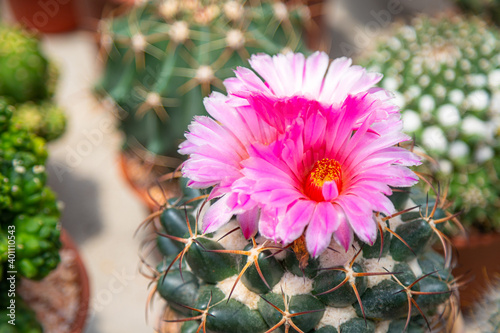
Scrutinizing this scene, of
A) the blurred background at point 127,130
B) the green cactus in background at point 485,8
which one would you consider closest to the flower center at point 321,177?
the blurred background at point 127,130

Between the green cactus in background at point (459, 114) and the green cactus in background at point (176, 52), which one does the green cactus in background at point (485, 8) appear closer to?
the green cactus in background at point (459, 114)

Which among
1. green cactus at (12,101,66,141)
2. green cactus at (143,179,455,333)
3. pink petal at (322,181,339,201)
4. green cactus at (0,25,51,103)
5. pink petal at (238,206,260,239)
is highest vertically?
pink petal at (322,181,339,201)

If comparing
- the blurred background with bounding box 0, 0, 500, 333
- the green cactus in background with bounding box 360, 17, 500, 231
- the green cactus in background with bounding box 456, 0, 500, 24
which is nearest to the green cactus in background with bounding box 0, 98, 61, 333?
the blurred background with bounding box 0, 0, 500, 333

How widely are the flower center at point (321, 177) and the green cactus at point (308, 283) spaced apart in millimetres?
52

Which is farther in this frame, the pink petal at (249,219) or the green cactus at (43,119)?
the green cactus at (43,119)

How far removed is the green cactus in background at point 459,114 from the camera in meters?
0.97

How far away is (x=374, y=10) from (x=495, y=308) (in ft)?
4.66

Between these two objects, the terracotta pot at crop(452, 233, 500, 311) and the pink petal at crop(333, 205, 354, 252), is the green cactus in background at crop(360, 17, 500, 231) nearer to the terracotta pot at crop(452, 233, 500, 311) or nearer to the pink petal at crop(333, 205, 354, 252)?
the terracotta pot at crop(452, 233, 500, 311)

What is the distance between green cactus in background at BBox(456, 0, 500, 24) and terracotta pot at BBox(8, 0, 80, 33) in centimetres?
144

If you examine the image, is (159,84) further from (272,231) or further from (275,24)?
(272,231)

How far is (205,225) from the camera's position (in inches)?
19.3

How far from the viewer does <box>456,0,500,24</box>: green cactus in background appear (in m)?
1.45

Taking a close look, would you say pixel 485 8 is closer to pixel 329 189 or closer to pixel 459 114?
pixel 459 114

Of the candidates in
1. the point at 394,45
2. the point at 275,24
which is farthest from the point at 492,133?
the point at 275,24
